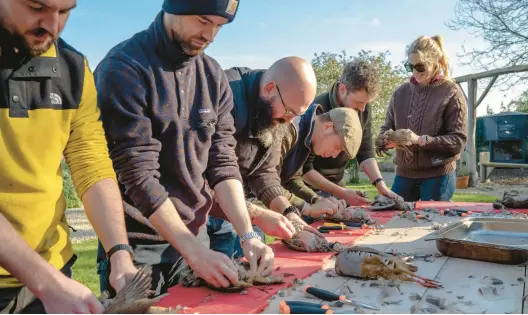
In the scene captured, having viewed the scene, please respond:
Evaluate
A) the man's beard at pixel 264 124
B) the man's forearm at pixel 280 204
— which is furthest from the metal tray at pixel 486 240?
the man's beard at pixel 264 124

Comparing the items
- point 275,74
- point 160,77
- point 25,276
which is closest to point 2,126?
point 25,276

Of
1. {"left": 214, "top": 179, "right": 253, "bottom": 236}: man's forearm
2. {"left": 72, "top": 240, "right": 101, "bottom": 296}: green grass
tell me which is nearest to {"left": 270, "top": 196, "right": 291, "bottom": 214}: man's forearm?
{"left": 214, "top": 179, "right": 253, "bottom": 236}: man's forearm

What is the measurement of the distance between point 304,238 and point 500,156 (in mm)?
14431

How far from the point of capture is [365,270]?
2.10m

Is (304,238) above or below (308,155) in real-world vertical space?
below

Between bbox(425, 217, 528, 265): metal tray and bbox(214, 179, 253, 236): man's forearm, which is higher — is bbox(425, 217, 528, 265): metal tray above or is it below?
below

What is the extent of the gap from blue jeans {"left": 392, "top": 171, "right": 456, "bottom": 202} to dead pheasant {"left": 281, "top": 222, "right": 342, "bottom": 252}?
99.5 inches

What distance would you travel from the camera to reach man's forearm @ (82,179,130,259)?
1.91 metres

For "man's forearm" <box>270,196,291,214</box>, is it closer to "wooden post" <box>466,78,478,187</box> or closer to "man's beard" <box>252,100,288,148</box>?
"man's beard" <box>252,100,288,148</box>

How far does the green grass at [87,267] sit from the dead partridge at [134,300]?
3461mm

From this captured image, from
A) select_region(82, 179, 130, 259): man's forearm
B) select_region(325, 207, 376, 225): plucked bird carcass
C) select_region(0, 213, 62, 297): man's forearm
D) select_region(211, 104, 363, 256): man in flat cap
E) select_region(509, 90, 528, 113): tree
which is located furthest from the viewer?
select_region(509, 90, 528, 113): tree

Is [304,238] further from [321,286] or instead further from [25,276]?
[25,276]

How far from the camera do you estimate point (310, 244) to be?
2627mm

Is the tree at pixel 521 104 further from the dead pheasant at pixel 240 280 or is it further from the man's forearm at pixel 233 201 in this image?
the dead pheasant at pixel 240 280
